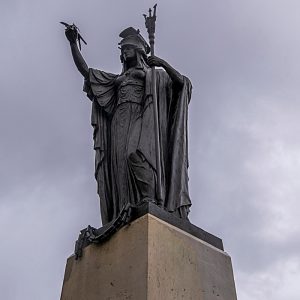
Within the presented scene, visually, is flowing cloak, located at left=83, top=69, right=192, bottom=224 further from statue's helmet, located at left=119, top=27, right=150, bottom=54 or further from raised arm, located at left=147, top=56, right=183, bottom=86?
statue's helmet, located at left=119, top=27, right=150, bottom=54

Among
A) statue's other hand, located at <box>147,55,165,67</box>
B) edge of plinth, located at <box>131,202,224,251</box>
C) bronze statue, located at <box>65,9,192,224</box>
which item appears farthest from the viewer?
statue's other hand, located at <box>147,55,165,67</box>

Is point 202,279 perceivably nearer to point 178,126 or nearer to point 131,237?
point 131,237

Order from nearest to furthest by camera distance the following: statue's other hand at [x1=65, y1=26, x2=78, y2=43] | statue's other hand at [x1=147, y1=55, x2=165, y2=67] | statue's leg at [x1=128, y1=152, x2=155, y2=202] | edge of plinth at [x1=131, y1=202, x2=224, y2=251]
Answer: edge of plinth at [x1=131, y1=202, x2=224, y2=251] → statue's leg at [x1=128, y1=152, x2=155, y2=202] → statue's other hand at [x1=147, y1=55, x2=165, y2=67] → statue's other hand at [x1=65, y1=26, x2=78, y2=43]

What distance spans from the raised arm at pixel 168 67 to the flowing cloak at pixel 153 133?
97mm

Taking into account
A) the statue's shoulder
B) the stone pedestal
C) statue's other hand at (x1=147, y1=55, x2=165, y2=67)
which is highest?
the statue's shoulder

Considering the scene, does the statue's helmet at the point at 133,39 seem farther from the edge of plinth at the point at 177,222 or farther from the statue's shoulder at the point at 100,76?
the edge of plinth at the point at 177,222

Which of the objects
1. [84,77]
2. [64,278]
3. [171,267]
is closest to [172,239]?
[171,267]

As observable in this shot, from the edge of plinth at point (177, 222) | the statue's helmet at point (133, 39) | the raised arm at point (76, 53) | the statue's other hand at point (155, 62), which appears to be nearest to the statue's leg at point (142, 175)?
the edge of plinth at point (177, 222)

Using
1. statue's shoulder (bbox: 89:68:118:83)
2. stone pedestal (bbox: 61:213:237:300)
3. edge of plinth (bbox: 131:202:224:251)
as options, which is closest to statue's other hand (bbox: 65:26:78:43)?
statue's shoulder (bbox: 89:68:118:83)

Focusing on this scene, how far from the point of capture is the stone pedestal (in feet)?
16.1

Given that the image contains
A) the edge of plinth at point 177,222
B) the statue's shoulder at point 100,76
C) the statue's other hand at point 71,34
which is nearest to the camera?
the edge of plinth at point 177,222

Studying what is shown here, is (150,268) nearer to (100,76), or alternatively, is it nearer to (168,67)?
(168,67)

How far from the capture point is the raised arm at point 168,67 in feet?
22.8

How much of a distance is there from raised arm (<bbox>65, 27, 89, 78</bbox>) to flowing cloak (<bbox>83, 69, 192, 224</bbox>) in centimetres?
11
